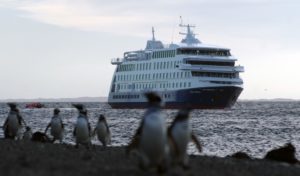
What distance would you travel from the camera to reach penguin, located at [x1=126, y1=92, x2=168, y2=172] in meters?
11.1

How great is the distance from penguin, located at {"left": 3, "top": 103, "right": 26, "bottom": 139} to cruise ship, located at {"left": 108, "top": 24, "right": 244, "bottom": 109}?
73.3 m

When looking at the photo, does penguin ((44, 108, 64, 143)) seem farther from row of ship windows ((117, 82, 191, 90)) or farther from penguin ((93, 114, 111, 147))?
row of ship windows ((117, 82, 191, 90))

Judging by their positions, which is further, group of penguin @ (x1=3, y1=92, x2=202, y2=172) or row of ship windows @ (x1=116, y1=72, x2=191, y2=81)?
row of ship windows @ (x1=116, y1=72, x2=191, y2=81)

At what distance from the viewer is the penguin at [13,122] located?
22.8 meters

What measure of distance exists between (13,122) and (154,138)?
13.1 m

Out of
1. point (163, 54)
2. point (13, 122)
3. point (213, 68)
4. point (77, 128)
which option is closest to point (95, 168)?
point (77, 128)

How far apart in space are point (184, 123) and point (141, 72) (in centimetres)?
10884

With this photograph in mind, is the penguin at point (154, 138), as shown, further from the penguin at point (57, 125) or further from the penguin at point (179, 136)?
the penguin at point (57, 125)

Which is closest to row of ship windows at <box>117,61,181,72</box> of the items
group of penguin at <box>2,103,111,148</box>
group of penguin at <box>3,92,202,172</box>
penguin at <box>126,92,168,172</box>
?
group of penguin at <box>2,103,111,148</box>

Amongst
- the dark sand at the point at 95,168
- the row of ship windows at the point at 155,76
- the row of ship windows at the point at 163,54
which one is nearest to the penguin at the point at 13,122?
the dark sand at the point at 95,168

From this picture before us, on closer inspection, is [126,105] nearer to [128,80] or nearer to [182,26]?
[128,80]

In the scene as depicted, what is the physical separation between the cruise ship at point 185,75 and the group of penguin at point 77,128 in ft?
242

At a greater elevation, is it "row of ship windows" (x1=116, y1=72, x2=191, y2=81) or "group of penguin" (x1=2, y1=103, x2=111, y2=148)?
"row of ship windows" (x1=116, y1=72, x2=191, y2=81)

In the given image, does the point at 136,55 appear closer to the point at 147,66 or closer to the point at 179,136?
the point at 147,66
